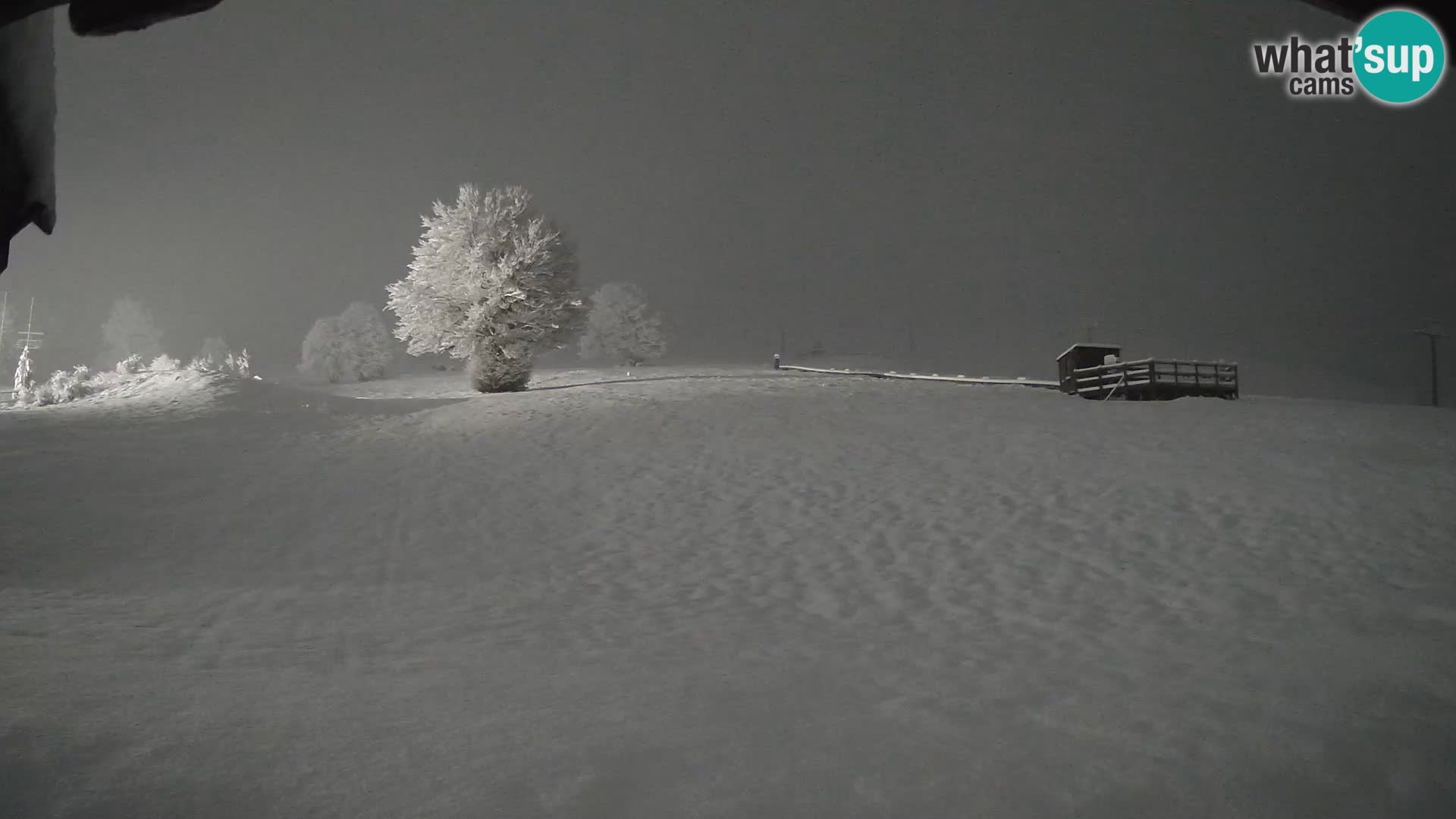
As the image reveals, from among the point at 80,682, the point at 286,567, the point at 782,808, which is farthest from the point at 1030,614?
the point at 286,567

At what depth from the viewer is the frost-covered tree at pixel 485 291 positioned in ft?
107

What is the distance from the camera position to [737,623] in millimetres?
9461

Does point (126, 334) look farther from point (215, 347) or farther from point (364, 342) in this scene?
point (364, 342)

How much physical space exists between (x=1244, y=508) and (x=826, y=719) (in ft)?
39.0

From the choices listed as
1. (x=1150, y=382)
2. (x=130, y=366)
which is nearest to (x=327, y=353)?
(x=130, y=366)

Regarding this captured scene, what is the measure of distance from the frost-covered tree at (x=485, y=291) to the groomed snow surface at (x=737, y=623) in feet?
39.2

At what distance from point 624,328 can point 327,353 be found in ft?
103

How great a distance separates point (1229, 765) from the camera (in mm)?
5410

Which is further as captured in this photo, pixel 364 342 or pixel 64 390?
pixel 364 342

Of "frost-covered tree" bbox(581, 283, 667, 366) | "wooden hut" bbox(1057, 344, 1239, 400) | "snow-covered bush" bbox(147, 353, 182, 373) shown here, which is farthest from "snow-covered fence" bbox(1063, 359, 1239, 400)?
"frost-covered tree" bbox(581, 283, 667, 366)

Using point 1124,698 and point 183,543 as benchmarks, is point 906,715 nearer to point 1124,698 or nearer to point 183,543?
point 1124,698

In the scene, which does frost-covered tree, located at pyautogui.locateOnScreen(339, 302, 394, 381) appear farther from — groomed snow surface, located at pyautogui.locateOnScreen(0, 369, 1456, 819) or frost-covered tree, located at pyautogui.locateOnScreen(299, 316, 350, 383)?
groomed snow surface, located at pyautogui.locateOnScreen(0, 369, 1456, 819)

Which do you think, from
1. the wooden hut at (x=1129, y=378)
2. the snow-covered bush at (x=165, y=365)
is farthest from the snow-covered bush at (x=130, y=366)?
the wooden hut at (x=1129, y=378)

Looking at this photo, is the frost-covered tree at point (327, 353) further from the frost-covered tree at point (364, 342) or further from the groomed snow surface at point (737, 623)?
the groomed snow surface at point (737, 623)
